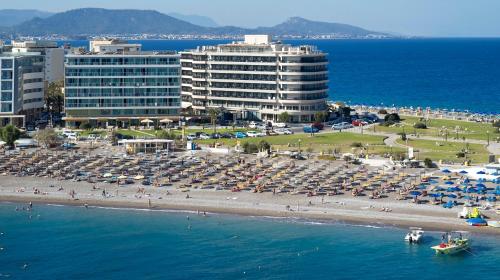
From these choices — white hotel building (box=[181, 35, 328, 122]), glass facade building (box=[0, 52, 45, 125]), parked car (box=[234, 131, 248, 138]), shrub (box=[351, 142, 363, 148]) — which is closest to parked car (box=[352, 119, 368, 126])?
white hotel building (box=[181, 35, 328, 122])

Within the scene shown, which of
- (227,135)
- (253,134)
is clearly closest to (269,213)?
(227,135)

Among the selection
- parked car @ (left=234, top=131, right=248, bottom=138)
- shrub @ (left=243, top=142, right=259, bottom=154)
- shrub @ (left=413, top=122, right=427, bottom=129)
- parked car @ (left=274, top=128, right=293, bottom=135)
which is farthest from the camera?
shrub @ (left=413, top=122, right=427, bottom=129)

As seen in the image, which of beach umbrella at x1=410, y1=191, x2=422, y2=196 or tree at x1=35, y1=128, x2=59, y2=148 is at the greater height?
tree at x1=35, y1=128, x2=59, y2=148

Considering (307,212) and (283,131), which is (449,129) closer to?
(283,131)

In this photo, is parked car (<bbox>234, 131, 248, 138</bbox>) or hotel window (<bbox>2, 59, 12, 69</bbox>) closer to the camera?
parked car (<bbox>234, 131, 248, 138</bbox>)

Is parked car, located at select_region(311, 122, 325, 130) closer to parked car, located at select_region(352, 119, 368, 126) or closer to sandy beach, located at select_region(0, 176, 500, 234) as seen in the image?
parked car, located at select_region(352, 119, 368, 126)
